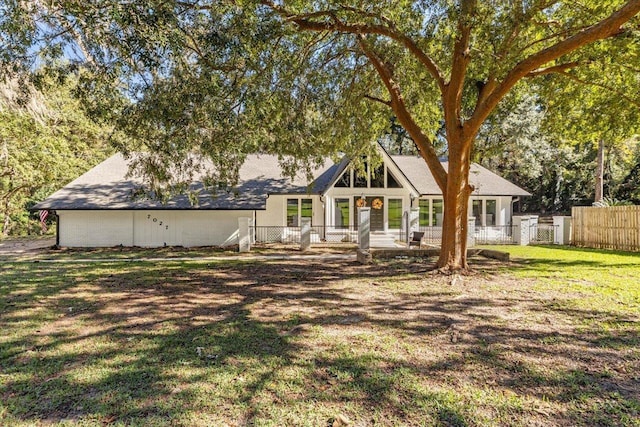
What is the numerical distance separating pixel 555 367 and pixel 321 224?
1623 centimetres

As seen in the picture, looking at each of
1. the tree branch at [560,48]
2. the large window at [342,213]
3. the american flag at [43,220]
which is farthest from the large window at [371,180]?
the american flag at [43,220]

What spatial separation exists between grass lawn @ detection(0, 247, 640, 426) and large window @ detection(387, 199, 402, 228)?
36.3ft

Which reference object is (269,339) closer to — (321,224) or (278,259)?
(278,259)

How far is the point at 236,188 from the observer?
1630 cm

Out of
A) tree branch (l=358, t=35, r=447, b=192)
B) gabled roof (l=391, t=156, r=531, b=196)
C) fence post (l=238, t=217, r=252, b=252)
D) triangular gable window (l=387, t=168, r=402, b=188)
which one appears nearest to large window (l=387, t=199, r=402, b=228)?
triangular gable window (l=387, t=168, r=402, b=188)

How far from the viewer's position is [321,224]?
20.1m

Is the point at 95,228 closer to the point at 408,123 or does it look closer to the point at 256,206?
the point at 256,206

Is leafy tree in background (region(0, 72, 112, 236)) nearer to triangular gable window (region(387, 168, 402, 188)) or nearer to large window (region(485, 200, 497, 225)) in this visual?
triangular gable window (region(387, 168, 402, 188))

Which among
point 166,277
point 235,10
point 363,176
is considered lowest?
point 166,277

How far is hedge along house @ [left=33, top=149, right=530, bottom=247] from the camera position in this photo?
1816cm

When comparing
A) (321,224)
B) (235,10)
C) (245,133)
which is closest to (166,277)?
(245,133)

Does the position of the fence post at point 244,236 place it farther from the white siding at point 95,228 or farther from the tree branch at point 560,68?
the tree branch at point 560,68

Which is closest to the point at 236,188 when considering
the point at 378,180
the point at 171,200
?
the point at 171,200

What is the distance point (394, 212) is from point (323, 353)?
16.2 metres
